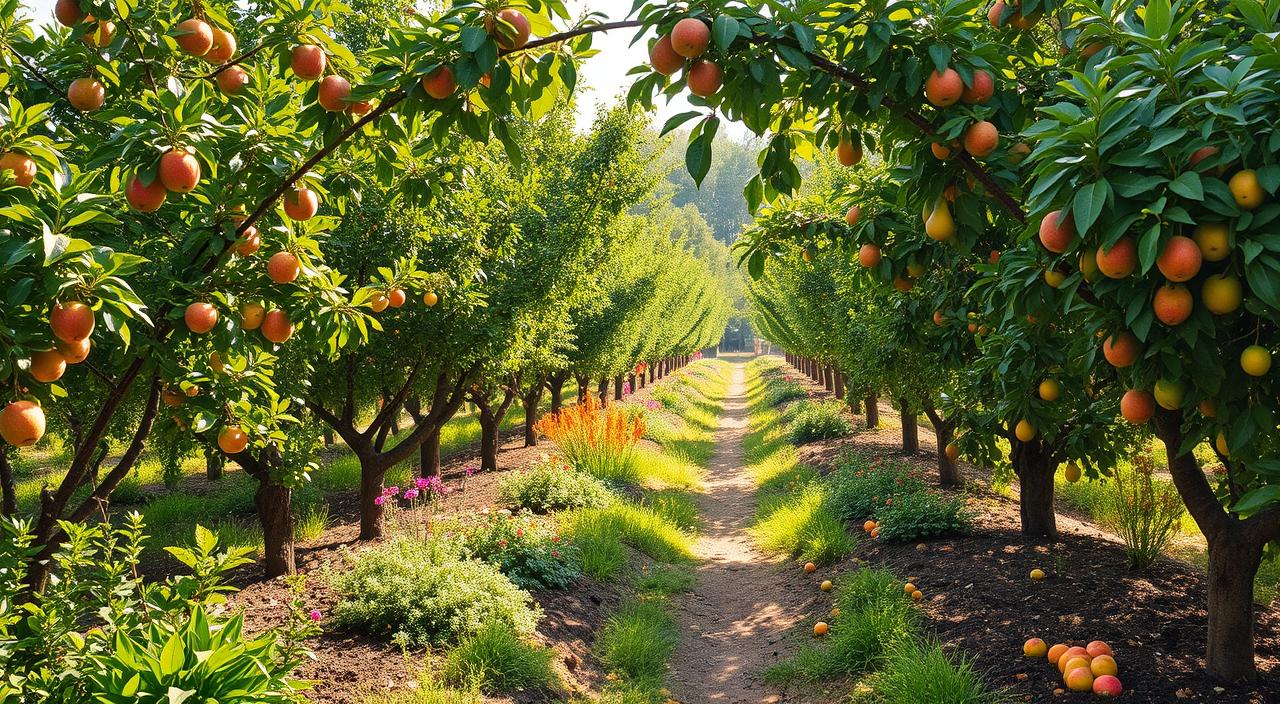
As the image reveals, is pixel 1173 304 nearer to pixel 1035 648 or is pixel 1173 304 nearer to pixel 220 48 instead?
pixel 220 48

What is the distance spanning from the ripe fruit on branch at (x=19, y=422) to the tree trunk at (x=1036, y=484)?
21.6 ft

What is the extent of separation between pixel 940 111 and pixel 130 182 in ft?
7.93

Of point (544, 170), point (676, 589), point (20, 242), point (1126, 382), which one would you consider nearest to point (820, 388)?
point (544, 170)

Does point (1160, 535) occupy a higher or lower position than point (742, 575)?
higher

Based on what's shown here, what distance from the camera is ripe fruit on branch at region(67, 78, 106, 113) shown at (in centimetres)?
228

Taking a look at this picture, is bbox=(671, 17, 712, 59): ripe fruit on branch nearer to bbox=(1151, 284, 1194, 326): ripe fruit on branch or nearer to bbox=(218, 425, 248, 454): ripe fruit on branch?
bbox=(1151, 284, 1194, 326): ripe fruit on branch

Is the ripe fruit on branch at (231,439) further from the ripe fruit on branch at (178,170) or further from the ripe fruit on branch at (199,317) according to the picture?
the ripe fruit on branch at (178,170)

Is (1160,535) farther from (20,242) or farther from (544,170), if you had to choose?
(544,170)

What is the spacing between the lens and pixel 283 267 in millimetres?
2391

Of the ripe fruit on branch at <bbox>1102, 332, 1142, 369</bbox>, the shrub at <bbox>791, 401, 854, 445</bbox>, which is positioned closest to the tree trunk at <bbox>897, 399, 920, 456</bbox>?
the shrub at <bbox>791, 401, 854, 445</bbox>

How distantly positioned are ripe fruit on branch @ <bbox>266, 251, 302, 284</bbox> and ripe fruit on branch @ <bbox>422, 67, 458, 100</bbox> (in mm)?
821

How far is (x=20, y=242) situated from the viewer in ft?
5.64

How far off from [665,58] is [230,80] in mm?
1693

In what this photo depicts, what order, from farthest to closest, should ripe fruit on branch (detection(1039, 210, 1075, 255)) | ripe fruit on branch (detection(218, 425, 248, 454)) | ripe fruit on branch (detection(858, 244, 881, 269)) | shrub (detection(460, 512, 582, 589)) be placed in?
shrub (detection(460, 512, 582, 589)) → ripe fruit on branch (detection(858, 244, 881, 269)) → ripe fruit on branch (detection(218, 425, 248, 454)) → ripe fruit on branch (detection(1039, 210, 1075, 255))
